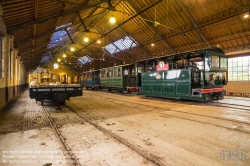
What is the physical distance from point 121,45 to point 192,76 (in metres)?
15.4

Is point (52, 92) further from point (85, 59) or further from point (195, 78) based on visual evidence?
point (85, 59)

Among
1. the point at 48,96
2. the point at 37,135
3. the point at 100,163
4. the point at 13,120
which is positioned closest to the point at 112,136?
the point at 100,163

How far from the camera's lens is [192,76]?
30.3 feet

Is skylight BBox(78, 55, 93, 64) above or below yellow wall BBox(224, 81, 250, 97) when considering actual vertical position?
above

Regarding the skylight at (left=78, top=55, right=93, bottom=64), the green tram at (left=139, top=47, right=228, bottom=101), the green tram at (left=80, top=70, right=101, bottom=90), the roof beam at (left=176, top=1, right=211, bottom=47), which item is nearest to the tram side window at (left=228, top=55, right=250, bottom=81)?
the roof beam at (left=176, top=1, right=211, bottom=47)

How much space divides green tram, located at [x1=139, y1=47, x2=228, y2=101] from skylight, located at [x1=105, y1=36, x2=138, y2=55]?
33.4ft

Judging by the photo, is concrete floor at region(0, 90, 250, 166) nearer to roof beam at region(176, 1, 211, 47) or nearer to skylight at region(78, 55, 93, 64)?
roof beam at region(176, 1, 211, 47)

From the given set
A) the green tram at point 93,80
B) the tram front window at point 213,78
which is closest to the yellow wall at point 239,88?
the tram front window at point 213,78

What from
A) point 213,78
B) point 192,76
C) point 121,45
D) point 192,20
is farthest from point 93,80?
point 213,78

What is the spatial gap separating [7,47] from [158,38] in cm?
1422

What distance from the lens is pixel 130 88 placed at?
602 inches

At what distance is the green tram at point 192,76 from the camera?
28.3 feet

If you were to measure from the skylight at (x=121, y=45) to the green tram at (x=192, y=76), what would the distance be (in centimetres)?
1019

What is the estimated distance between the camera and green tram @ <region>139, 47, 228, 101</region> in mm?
8641
